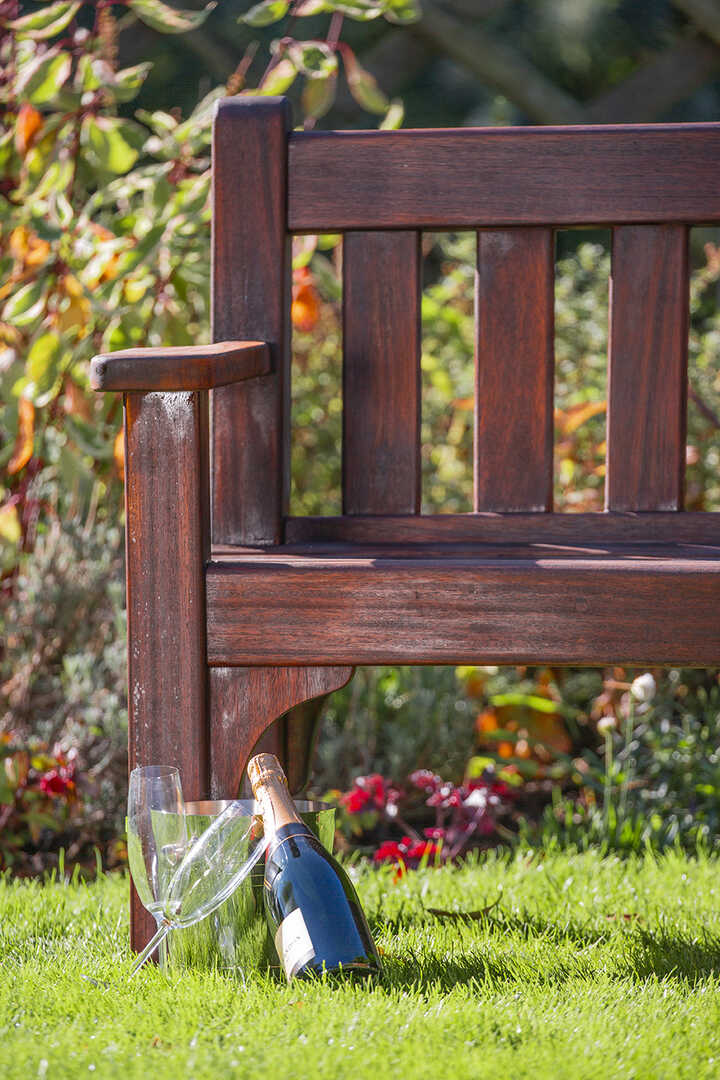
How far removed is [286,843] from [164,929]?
139mm

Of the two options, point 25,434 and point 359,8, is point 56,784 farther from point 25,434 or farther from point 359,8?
point 359,8

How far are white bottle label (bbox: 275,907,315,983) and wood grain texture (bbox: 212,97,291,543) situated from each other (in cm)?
53

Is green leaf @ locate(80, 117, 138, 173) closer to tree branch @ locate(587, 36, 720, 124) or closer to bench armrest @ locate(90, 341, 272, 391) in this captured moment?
bench armrest @ locate(90, 341, 272, 391)

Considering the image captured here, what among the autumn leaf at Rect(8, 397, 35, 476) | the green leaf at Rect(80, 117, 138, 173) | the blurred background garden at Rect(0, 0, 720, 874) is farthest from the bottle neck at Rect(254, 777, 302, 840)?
the green leaf at Rect(80, 117, 138, 173)

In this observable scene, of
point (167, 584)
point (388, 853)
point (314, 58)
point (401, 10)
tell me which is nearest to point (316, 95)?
point (314, 58)

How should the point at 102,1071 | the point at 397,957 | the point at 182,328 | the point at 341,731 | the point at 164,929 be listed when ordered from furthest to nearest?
the point at 341,731
the point at 182,328
the point at 397,957
the point at 164,929
the point at 102,1071

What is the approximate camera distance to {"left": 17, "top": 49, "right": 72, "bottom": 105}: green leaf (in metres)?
1.87

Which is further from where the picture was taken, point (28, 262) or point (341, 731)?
point (341, 731)

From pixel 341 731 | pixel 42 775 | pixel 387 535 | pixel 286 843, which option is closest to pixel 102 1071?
pixel 286 843

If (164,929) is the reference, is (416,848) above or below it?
below

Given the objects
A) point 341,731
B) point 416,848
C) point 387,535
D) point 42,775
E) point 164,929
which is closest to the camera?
point 164,929

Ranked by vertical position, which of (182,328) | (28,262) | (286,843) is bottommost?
(286,843)

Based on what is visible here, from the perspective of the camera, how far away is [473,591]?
1135 mm

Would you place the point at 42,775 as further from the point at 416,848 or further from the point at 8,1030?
the point at 8,1030
